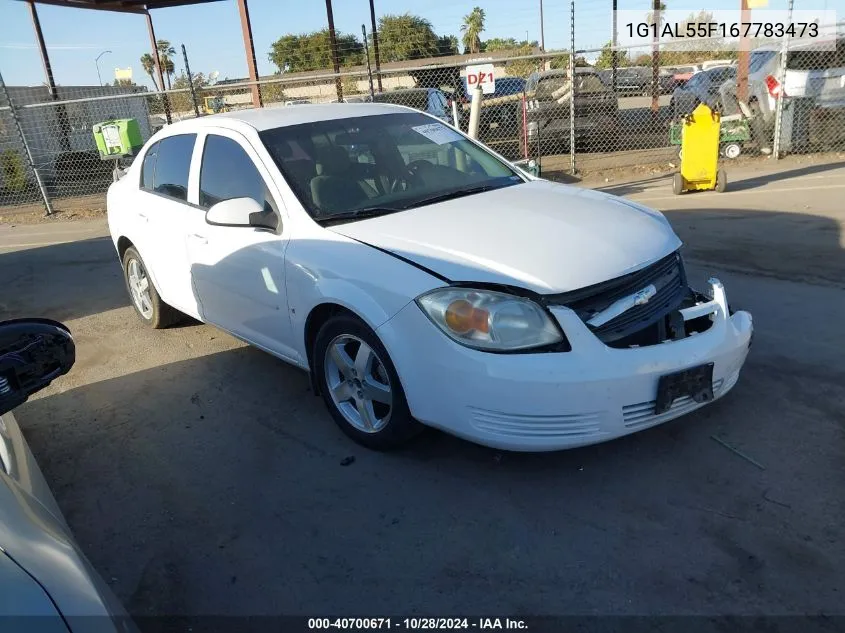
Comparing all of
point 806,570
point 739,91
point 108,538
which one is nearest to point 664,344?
point 806,570

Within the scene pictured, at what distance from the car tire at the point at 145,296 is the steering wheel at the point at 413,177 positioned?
7.84 ft

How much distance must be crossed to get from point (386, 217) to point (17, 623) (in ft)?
8.29

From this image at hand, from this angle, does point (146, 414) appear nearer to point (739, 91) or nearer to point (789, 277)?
point (789, 277)

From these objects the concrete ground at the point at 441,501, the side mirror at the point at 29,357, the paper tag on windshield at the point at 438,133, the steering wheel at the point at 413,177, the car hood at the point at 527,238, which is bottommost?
the concrete ground at the point at 441,501

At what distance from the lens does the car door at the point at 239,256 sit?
12.0 feet

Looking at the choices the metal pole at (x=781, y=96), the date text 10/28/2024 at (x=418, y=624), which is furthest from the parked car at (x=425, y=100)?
the date text 10/28/2024 at (x=418, y=624)

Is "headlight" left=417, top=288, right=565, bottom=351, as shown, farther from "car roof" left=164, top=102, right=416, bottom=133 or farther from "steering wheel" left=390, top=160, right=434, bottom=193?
"car roof" left=164, top=102, right=416, bottom=133

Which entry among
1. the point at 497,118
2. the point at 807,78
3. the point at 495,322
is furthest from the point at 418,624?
the point at 497,118

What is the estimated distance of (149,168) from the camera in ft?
16.9

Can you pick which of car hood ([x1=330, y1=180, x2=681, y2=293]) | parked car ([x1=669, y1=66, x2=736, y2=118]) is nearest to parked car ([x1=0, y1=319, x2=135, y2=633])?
car hood ([x1=330, y1=180, x2=681, y2=293])

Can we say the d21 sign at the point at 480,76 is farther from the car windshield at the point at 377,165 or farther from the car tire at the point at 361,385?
the car tire at the point at 361,385

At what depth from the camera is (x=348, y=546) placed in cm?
277

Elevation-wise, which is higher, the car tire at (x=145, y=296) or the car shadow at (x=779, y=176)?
the car tire at (x=145, y=296)

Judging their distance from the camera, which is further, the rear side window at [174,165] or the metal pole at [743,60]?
the metal pole at [743,60]
